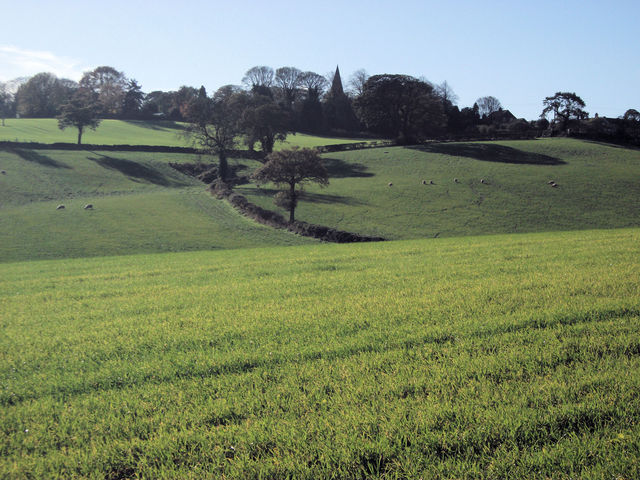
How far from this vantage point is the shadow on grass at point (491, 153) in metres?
68.4

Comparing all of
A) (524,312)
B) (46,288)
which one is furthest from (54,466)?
(46,288)

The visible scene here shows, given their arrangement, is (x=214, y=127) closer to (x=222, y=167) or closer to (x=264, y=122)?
(x=222, y=167)

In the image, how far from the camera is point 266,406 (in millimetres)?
5242

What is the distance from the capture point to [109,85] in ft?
426

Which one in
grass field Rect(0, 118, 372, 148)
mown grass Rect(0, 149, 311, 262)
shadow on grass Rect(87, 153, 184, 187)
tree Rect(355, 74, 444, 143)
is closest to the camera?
mown grass Rect(0, 149, 311, 262)

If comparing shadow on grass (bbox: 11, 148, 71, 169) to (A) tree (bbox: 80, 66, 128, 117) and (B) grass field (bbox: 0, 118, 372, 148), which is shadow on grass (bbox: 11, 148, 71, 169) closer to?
(B) grass field (bbox: 0, 118, 372, 148)

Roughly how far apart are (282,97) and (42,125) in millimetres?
62007

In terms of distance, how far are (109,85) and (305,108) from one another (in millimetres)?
59371

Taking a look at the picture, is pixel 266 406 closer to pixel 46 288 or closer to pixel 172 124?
pixel 46 288

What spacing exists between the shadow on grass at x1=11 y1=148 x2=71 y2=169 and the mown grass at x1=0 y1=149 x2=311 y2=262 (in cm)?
13

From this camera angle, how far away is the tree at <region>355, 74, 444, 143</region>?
85.1 meters

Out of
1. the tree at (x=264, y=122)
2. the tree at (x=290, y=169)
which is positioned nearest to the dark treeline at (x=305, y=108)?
the tree at (x=264, y=122)

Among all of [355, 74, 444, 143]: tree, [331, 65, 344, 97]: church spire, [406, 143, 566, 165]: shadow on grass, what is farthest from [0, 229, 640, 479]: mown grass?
[331, 65, 344, 97]: church spire

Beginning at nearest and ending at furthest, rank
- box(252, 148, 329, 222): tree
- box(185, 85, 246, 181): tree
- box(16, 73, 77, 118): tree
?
box(252, 148, 329, 222): tree < box(185, 85, 246, 181): tree < box(16, 73, 77, 118): tree
